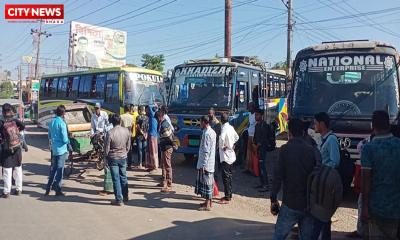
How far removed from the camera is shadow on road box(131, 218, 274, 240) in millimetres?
6414

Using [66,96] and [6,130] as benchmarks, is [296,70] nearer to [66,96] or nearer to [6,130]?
[6,130]

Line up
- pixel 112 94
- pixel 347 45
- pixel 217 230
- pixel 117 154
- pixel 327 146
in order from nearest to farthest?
pixel 327 146
pixel 217 230
pixel 117 154
pixel 347 45
pixel 112 94

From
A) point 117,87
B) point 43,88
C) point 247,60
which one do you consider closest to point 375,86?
point 247,60

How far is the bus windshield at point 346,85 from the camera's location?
8555mm

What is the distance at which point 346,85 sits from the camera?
894 cm

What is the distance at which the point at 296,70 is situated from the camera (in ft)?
31.2

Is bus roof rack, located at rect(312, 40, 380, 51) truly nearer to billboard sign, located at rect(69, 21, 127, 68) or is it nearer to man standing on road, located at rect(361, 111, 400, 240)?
man standing on road, located at rect(361, 111, 400, 240)

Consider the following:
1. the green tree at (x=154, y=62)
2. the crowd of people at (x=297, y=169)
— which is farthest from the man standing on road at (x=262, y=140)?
the green tree at (x=154, y=62)

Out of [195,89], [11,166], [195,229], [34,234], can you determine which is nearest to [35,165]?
[11,166]

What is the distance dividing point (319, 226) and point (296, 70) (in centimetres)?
544

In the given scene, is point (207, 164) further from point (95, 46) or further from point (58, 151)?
point (95, 46)

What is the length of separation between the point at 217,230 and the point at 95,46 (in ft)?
138

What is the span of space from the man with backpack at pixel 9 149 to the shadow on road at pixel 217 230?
392cm

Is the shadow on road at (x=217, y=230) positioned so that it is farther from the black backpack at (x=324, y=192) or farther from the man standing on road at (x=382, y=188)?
the man standing on road at (x=382, y=188)
